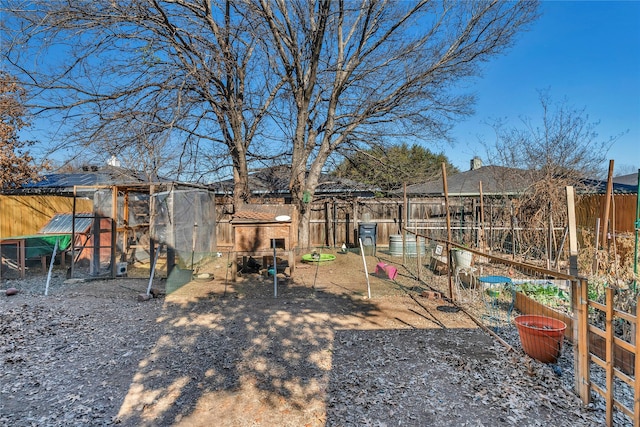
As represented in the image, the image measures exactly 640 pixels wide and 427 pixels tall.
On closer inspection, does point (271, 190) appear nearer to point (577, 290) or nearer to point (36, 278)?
point (36, 278)

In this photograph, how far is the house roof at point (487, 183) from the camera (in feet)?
37.8

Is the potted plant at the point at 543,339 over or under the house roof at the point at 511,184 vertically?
under

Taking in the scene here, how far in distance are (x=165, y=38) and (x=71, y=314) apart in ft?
21.2

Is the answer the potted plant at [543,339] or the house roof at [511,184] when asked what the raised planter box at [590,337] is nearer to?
the potted plant at [543,339]

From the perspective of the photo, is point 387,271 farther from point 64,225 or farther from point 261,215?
point 64,225

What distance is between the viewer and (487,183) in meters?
14.9

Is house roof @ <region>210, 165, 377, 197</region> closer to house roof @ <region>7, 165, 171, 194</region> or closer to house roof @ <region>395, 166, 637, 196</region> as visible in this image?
house roof @ <region>395, 166, 637, 196</region>

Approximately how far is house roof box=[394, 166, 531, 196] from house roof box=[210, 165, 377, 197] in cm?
200

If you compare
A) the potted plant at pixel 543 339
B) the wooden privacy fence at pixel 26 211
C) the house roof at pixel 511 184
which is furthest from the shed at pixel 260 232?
the wooden privacy fence at pixel 26 211

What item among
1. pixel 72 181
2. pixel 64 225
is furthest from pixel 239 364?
pixel 72 181

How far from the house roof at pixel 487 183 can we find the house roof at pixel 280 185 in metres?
2.00

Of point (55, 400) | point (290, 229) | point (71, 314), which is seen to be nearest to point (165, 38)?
point (290, 229)

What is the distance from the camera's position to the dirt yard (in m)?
3.09

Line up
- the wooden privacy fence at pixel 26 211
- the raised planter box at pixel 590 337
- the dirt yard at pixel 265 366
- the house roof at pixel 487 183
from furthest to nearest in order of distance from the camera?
1. the house roof at pixel 487 183
2. the wooden privacy fence at pixel 26 211
3. the raised planter box at pixel 590 337
4. the dirt yard at pixel 265 366
